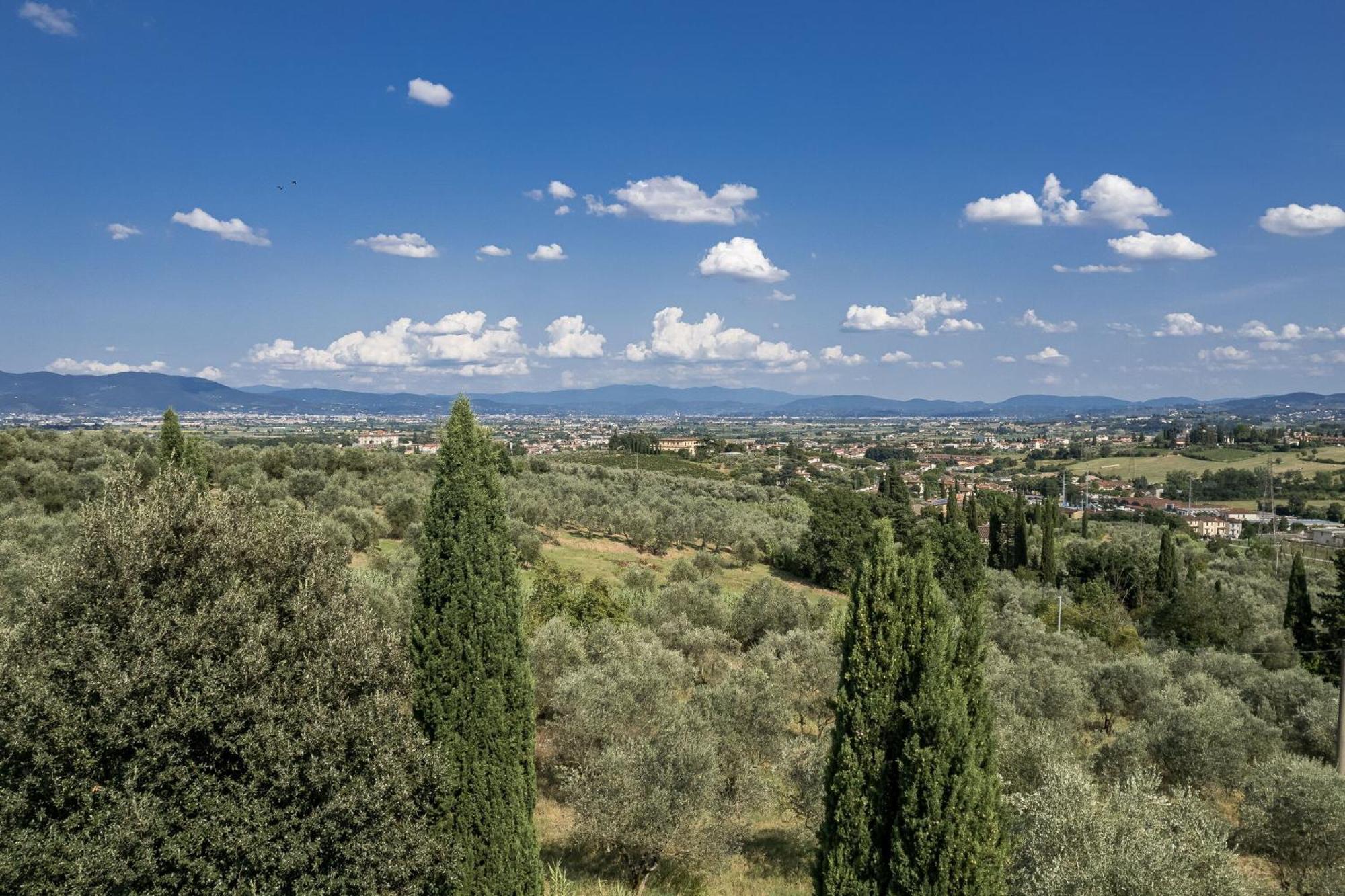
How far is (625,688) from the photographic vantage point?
19.4 meters

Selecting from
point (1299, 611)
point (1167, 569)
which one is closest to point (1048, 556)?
point (1167, 569)

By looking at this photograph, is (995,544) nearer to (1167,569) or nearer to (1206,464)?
(1167,569)

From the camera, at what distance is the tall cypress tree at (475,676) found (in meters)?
10.3

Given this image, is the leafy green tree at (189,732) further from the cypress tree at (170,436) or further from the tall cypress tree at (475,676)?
the cypress tree at (170,436)

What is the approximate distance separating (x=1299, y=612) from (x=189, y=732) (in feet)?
159

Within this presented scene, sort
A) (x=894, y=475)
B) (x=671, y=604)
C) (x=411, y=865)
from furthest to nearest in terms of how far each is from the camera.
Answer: (x=894, y=475) → (x=671, y=604) → (x=411, y=865)

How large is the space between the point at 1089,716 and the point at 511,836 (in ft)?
72.7

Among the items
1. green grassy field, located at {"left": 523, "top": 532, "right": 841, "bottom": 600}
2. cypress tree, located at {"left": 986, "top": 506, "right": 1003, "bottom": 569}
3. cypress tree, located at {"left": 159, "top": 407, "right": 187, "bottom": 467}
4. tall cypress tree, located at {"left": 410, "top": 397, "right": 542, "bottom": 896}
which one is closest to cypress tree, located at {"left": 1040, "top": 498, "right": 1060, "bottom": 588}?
cypress tree, located at {"left": 986, "top": 506, "right": 1003, "bottom": 569}

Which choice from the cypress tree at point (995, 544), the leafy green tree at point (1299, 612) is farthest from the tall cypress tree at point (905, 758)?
the cypress tree at point (995, 544)

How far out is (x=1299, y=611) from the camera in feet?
123

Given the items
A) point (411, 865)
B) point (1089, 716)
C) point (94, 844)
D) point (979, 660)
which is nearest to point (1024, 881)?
point (979, 660)

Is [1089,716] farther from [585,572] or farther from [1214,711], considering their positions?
[585,572]

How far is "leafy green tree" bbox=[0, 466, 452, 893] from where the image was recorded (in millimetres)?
8180

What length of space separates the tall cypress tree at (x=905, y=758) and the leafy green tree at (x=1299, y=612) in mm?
38461
